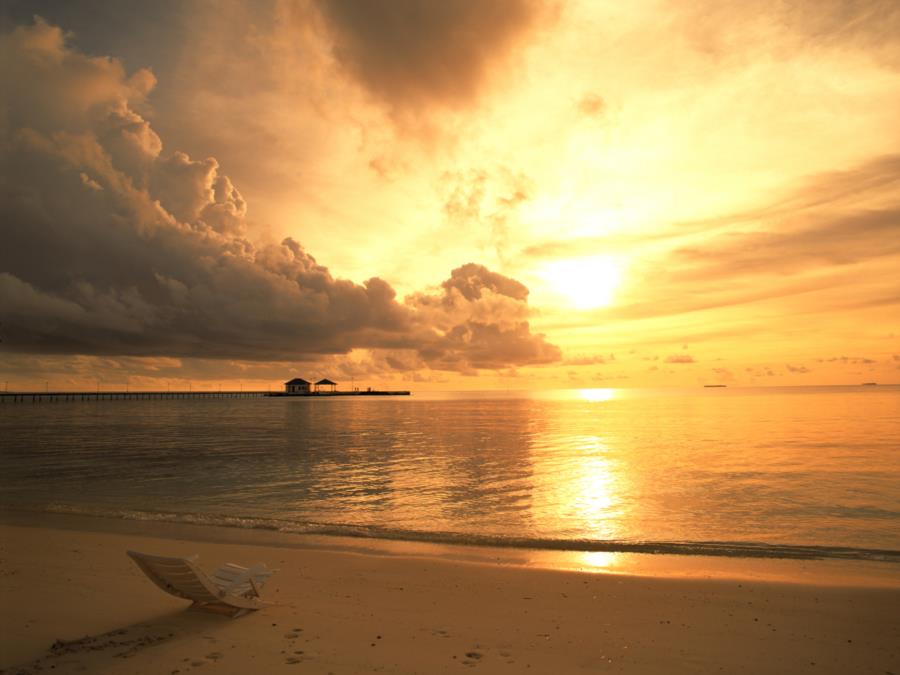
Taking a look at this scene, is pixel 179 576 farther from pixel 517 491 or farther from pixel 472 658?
pixel 517 491

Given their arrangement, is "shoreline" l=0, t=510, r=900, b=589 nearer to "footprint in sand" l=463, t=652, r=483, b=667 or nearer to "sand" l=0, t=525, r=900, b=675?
"sand" l=0, t=525, r=900, b=675

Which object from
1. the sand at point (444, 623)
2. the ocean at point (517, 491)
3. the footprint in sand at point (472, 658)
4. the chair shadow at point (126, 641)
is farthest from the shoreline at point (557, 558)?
the chair shadow at point (126, 641)

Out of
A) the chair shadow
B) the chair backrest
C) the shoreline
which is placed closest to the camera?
the chair shadow

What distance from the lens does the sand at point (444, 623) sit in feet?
24.2

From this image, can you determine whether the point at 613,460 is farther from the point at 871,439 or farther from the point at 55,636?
the point at 55,636

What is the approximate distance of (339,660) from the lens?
730 cm

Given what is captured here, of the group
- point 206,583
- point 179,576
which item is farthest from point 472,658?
point 179,576

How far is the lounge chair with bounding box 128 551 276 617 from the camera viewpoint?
855cm

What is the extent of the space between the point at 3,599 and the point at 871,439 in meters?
55.7

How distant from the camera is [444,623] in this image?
8914 mm

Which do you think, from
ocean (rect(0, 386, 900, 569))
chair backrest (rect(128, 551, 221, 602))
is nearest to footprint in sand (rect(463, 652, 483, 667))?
chair backrest (rect(128, 551, 221, 602))

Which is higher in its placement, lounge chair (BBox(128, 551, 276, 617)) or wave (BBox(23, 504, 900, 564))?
lounge chair (BBox(128, 551, 276, 617))

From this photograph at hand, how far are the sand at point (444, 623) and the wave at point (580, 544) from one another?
105 inches

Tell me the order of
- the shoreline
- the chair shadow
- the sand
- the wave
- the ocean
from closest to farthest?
the chair shadow → the sand → the shoreline → the wave → the ocean
